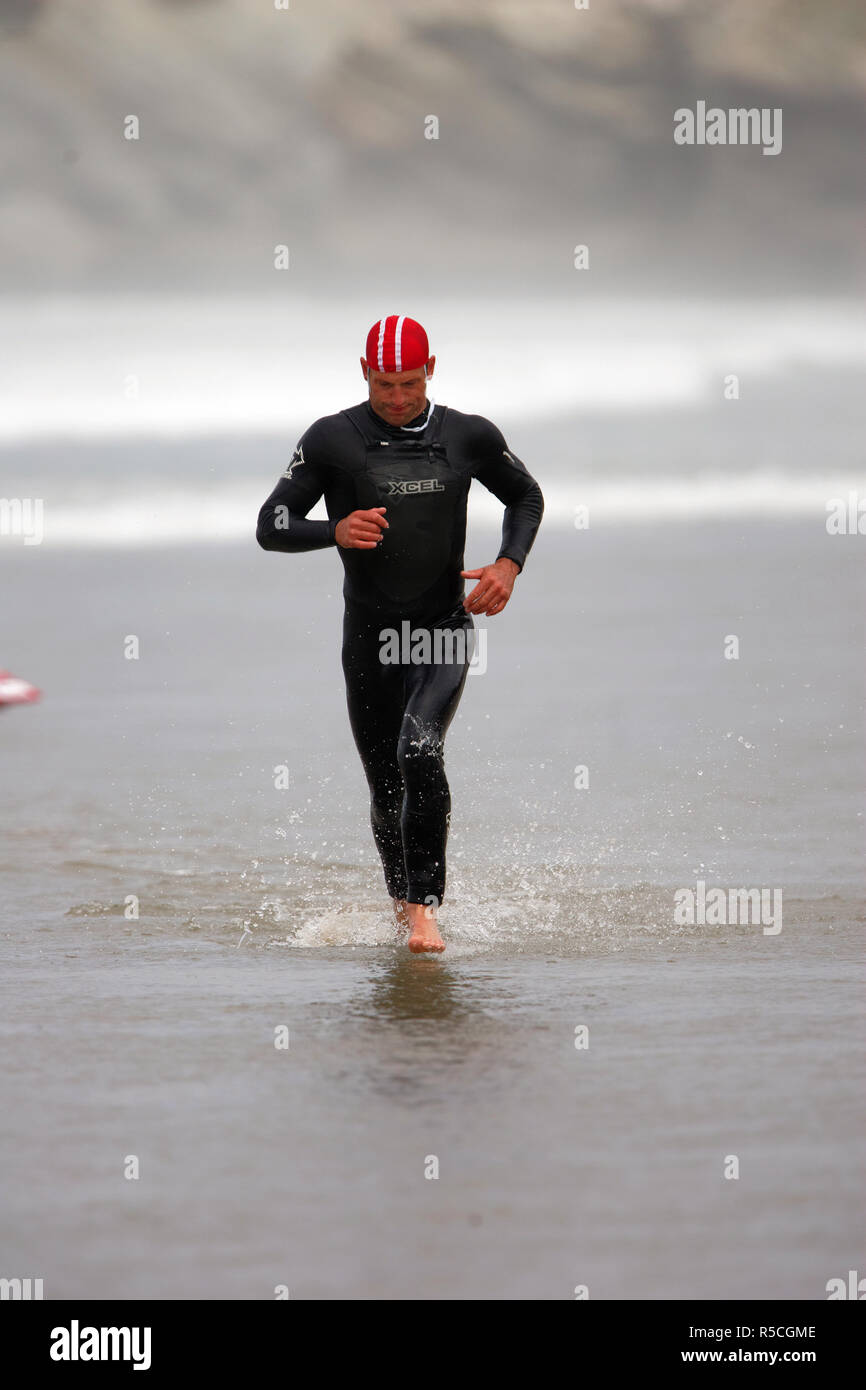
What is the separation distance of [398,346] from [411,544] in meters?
0.62

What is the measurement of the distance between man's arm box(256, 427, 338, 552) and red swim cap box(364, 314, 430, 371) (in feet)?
1.12

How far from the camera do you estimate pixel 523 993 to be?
5.04 m

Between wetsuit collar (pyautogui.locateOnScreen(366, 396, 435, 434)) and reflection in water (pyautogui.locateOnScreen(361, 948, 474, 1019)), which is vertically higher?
wetsuit collar (pyautogui.locateOnScreen(366, 396, 435, 434))

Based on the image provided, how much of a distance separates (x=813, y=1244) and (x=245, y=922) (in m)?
3.31

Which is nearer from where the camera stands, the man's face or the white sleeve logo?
the man's face

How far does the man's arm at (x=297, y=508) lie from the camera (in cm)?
605

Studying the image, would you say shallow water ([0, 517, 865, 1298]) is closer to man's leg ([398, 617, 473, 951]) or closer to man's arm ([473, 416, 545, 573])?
man's leg ([398, 617, 473, 951])

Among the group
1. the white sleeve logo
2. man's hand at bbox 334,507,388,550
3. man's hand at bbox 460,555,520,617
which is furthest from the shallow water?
the white sleeve logo

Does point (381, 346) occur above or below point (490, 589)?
above

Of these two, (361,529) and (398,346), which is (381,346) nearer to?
(398,346)

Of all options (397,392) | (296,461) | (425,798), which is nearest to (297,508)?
(296,461)

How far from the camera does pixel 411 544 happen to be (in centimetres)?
614

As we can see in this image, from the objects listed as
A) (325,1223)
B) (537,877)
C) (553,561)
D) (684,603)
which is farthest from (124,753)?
(553,561)

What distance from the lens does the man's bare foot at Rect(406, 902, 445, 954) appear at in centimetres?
562
